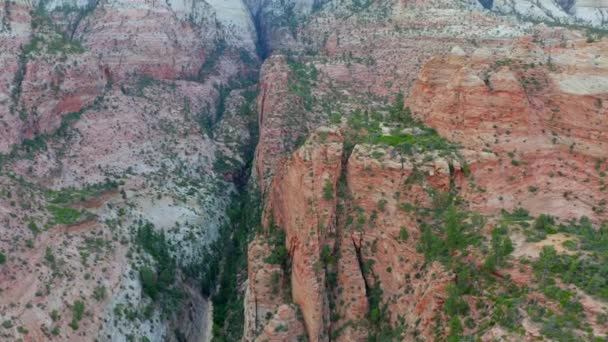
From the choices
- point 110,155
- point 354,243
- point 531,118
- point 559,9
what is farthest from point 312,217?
point 559,9

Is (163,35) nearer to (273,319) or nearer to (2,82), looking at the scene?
(2,82)

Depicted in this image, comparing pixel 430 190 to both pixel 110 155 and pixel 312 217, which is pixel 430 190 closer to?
pixel 312 217

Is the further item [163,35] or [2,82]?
[163,35]

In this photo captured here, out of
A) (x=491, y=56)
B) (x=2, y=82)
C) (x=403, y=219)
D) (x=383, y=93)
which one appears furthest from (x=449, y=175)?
(x=2, y=82)

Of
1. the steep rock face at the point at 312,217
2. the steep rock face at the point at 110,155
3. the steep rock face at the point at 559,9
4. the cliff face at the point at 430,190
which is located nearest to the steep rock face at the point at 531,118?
the cliff face at the point at 430,190

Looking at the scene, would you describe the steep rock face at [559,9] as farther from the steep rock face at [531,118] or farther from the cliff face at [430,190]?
the cliff face at [430,190]

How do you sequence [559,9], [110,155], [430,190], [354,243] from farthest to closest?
[559,9] < [110,155] < [354,243] < [430,190]
